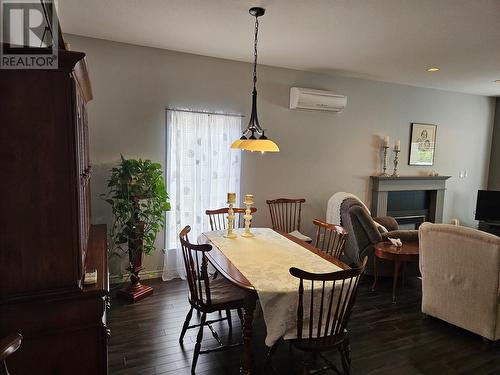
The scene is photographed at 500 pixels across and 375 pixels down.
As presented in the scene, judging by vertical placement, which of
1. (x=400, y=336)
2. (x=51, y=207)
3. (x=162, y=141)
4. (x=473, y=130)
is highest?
(x=473, y=130)

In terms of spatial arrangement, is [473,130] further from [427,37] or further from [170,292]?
[170,292]

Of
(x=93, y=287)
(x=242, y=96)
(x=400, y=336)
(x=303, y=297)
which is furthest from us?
(x=242, y=96)

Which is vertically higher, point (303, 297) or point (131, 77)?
point (131, 77)

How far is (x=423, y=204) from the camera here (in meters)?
5.91

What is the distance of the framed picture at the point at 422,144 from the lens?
5.65m

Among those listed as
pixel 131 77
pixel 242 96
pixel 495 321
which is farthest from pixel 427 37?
pixel 131 77

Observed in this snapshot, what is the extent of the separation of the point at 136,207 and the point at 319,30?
96.9 inches

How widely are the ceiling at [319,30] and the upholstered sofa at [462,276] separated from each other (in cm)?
177

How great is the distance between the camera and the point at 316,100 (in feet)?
15.0

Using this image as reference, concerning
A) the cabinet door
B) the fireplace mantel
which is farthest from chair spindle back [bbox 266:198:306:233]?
the cabinet door

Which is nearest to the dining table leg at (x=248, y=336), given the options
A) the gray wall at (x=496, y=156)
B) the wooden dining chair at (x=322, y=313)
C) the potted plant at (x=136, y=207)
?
the wooden dining chair at (x=322, y=313)

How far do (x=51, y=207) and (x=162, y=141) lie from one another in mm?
2369

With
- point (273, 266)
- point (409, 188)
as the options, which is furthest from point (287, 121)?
point (273, 266)

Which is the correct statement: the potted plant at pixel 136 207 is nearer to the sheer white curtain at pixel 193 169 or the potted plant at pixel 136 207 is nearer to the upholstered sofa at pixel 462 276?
the sheer white curtain at pixel 193 169
